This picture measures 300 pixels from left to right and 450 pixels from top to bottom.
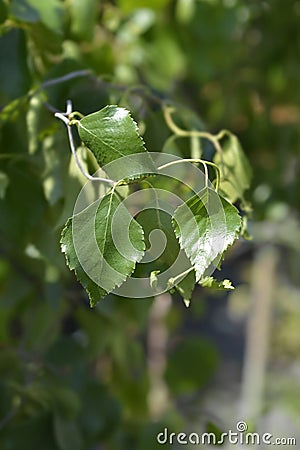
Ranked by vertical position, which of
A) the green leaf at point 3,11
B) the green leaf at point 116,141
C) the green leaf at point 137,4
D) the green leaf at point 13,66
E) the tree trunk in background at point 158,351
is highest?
the green leaf at point 137,4

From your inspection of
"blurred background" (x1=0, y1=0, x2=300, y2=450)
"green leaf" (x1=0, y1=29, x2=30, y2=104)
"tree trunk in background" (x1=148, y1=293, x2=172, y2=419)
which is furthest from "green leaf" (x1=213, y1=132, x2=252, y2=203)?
"tree trunk in background" (x1=148, y1=293, x2=172, y2=419)

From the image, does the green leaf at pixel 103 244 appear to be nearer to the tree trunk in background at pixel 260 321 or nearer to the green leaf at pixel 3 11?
the green leaf at pixel 3 11

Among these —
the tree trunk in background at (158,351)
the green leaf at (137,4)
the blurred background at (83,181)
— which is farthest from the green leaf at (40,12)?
the tree trunk in background at (158,351)

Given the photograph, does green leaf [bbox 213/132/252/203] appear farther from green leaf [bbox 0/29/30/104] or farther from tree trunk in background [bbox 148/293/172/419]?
tree trunk in background [bbox 148/293/172/419]

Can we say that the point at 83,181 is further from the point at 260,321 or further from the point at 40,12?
the point at 260,321

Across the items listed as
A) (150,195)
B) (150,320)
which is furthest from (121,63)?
(150,195)

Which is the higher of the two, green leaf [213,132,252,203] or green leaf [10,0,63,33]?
green leaf [10,0,63,33]
